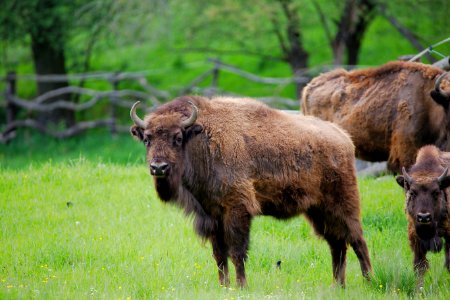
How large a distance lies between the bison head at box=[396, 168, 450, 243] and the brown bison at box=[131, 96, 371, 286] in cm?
82

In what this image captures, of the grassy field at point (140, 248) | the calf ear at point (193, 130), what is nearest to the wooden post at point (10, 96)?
the grassy field at point (140, 248)

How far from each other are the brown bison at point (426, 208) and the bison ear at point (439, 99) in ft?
6.44

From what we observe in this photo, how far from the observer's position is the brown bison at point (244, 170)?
7.91 meters

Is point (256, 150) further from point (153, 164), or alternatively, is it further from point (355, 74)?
point (355, 74)

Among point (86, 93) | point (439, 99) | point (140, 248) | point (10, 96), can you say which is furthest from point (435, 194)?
point (10, 96)

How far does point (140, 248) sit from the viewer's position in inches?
364

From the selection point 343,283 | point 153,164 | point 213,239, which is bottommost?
point 343,283

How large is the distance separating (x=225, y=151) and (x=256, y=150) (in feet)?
1.37

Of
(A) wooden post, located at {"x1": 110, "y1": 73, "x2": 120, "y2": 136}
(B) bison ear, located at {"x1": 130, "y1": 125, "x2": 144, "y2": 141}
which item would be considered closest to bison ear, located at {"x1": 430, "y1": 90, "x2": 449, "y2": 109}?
(B) bison ear, located at {"x1": 130, "y1": 125, "x2": 144, "y2": 141}

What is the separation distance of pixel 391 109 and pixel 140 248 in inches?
177

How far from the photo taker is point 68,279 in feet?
25.9

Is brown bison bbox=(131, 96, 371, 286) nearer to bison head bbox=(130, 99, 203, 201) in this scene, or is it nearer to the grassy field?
bison head bbox=(130, 99, 203, 201)

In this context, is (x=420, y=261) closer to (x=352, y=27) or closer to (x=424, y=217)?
(x=424, y=217)

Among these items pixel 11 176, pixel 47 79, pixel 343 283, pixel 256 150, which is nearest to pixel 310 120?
pixel 256 150
